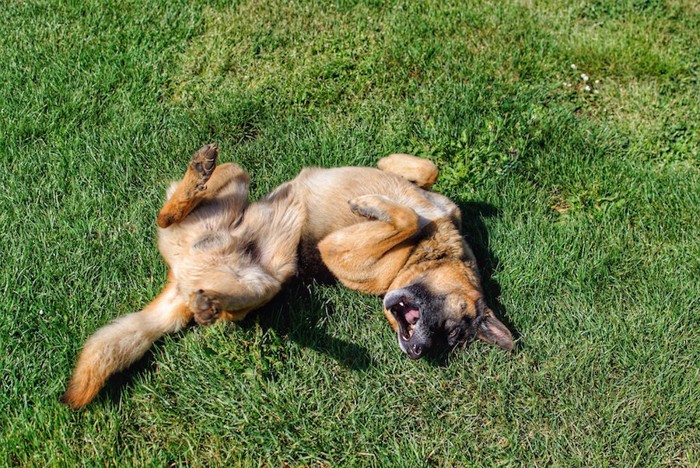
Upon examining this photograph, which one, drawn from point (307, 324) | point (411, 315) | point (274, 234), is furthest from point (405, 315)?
point (274, 234)

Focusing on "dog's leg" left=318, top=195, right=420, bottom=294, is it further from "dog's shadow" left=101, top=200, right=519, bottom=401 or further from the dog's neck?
"dog's shadow" left=101, top=200, right=519, bottom=401

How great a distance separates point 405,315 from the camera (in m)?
4.65

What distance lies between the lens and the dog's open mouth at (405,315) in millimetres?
4562

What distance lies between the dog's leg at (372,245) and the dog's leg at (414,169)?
61cm

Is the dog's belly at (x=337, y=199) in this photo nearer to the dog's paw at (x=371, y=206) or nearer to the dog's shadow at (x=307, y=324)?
the dog's paw at (x=371, y=206)

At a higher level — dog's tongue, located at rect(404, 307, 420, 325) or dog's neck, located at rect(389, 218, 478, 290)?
dog's neck, located at rect(389, 218, 478, 290)

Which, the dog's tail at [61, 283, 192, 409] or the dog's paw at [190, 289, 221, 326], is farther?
the dog's tail at [61, 283, 192, 409]

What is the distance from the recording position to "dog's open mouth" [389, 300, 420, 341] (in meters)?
→ 4.56

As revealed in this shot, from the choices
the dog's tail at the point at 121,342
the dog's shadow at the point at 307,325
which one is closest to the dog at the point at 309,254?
the dog's tail at the point at 121,342

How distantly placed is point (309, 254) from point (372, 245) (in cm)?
56

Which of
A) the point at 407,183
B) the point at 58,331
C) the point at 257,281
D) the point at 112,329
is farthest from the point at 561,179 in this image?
the point at 58,331

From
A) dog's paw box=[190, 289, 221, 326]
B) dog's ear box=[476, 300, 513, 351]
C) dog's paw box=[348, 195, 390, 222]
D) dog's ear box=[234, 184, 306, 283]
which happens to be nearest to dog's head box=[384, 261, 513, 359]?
dog's ear box=[476, 300, 513, 351]

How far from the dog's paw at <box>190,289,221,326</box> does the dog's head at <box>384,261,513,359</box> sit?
55.2 inches

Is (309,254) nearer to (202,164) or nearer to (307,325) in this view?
(307,325)
